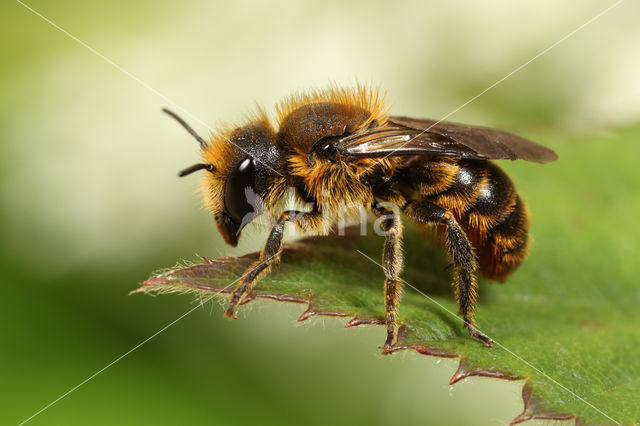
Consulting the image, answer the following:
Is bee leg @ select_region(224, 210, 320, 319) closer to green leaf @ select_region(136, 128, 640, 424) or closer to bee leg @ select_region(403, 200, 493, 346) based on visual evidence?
green leaf @ select_region(136, 128, 640, 424)

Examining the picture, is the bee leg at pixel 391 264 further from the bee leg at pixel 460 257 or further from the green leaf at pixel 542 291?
the bee leg at pixel 460 257

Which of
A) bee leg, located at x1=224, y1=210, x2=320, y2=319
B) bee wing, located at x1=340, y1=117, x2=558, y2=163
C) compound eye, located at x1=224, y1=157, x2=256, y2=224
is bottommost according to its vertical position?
bee leg, located at x1=224, y1=210, x2=320, y2=319

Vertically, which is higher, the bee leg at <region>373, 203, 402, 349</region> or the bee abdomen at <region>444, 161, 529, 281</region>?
the bee abdomen at <region>444, 161, 529, 281</region>

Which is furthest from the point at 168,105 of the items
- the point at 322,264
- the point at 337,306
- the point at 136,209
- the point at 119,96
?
the point at 337,306

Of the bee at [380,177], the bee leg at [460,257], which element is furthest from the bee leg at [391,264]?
the bee leg at [460,257]

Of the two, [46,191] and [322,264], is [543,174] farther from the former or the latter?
[46,191]

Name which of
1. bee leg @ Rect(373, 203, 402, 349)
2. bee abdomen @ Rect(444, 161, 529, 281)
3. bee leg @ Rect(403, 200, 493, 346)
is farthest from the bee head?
bee abdomen @ Rect(444, 161, 529, 281)
